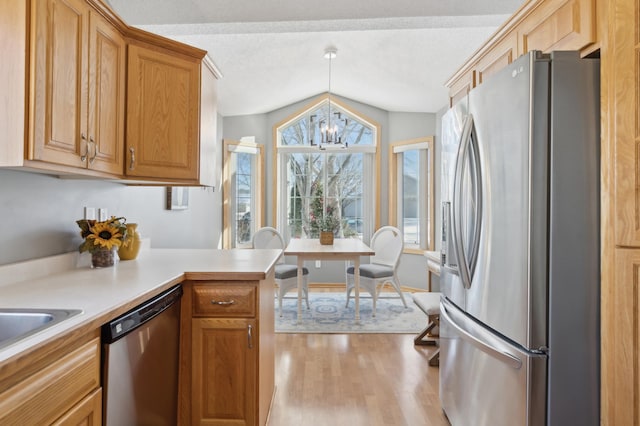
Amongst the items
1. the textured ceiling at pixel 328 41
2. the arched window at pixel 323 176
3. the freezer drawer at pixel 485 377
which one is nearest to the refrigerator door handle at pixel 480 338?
the freezer drawer at pixel 485 377

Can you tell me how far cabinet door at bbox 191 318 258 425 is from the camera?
5.71 feet

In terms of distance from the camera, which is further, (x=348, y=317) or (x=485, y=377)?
(x=348, y=317)

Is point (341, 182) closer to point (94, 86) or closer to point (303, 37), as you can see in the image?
point (303, 37)

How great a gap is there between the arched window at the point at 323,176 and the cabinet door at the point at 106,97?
389cm

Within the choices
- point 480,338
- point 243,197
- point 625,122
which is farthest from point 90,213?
point 243,197

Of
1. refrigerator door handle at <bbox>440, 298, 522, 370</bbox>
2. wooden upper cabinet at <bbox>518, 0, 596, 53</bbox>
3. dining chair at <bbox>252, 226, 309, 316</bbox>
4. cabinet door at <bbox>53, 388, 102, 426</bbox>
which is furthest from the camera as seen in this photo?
dining chair at <bbox>252, 226, 309, 316</bbox>

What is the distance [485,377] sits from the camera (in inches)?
64.0

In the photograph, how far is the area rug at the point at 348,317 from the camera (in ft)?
12.2

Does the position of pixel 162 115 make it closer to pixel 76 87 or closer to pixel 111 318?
pixel 76 87

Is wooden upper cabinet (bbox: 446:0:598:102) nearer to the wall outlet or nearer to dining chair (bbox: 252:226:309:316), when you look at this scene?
the wall outlet

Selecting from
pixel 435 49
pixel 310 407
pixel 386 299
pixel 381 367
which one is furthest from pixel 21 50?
pixel 386 299

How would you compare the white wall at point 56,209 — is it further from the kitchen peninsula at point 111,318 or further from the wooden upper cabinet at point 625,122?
the wooden upper cabinet at point 625,122

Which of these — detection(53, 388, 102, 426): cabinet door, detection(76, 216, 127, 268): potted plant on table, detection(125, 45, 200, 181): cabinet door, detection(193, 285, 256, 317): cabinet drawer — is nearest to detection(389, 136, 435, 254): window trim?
detection(125, 45, 200, 181): cabinet door

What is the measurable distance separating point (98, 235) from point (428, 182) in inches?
A: 174
